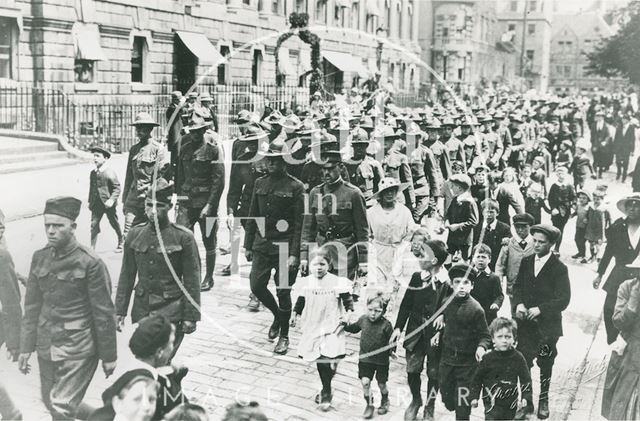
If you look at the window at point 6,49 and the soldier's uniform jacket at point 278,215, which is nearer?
the soldier's uniform jacket at point 278,215

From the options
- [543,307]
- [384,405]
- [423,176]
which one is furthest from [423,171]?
[384,405]

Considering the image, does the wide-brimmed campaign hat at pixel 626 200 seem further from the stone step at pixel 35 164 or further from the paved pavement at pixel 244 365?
the stone step at pixel 35 164

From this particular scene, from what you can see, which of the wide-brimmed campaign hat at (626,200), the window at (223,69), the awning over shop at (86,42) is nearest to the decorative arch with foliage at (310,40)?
the awning over shop at (86,42)

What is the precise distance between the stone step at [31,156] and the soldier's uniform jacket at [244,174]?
8.42ft

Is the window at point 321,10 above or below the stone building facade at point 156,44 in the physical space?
above

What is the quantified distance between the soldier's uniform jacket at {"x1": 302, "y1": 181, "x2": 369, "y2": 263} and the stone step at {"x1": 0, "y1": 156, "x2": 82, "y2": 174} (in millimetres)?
3360

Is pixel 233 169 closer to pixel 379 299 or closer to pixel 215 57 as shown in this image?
pixel 379 299

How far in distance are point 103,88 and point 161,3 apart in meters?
4.49

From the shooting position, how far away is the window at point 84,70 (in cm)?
2127

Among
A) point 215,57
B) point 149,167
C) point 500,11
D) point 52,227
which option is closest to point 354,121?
point 149,167

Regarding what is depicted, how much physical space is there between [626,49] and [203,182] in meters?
17.2

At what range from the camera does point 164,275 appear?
6.31 meters

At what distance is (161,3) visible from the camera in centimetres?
2500

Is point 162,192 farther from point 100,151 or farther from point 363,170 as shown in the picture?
point 363,170
